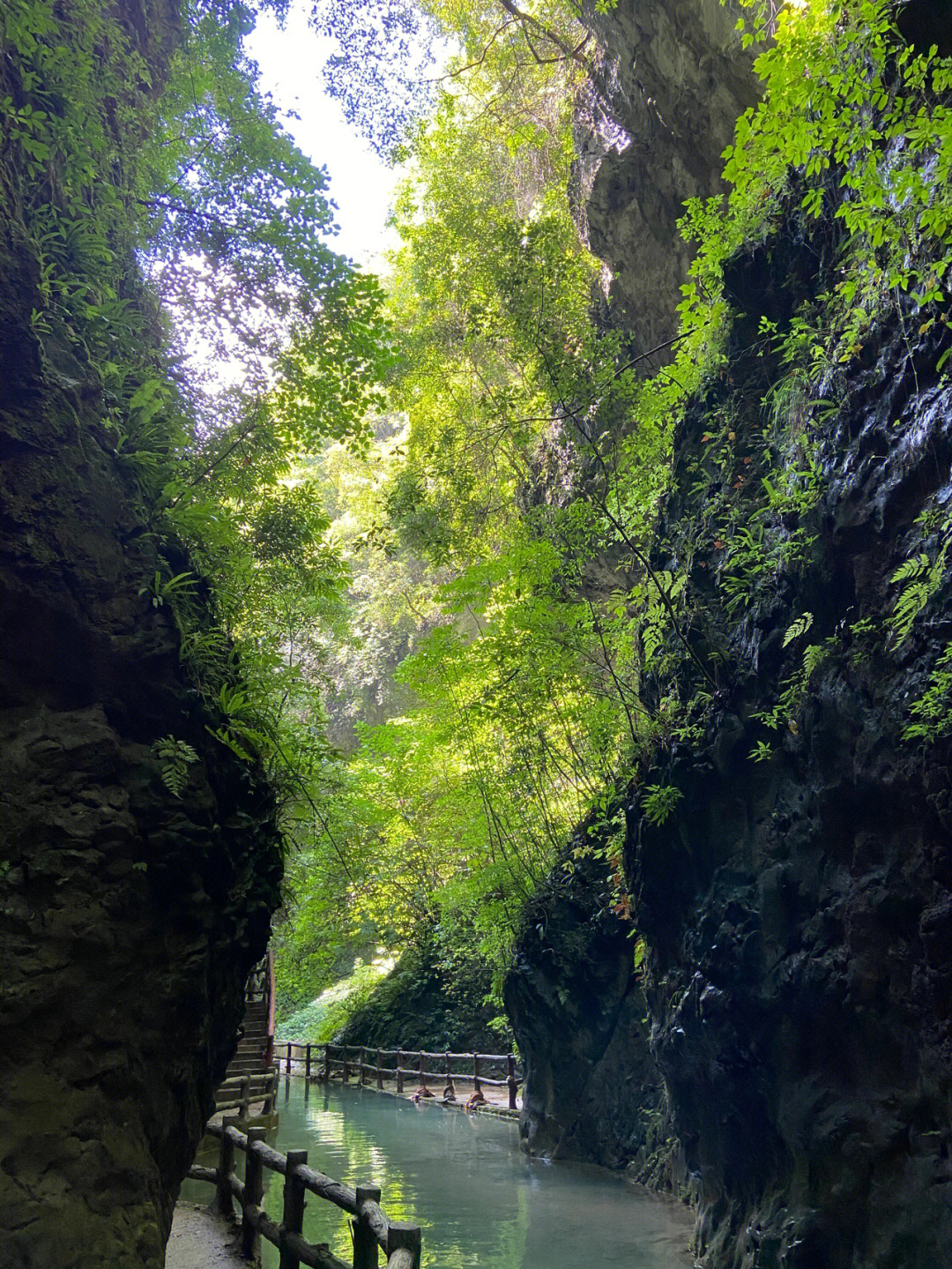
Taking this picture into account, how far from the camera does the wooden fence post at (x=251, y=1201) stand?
279 inches

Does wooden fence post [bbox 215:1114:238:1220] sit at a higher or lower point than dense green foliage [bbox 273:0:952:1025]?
lower

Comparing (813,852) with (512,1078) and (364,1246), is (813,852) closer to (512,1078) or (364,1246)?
(364,1246)

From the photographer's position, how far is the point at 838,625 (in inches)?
271

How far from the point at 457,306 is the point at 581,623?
7.87 meters

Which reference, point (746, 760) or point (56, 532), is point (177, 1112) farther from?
point (746, 760)

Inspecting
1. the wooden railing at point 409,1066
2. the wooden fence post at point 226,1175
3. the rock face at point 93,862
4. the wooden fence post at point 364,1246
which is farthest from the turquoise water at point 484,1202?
the rock face at point 93,862

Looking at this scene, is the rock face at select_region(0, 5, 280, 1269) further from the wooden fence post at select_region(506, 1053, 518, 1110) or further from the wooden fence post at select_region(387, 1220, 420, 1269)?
the wooden fence post at select_region(506, 1053, 518, 1110)

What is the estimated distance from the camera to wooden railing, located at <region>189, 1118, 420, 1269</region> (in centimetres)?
499

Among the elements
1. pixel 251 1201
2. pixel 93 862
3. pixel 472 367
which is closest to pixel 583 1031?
pixel 251 1201

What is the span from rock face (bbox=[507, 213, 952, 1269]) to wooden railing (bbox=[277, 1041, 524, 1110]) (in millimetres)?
9540

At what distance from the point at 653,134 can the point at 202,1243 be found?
1488 cm

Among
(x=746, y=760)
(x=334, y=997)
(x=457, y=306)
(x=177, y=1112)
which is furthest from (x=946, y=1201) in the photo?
(x=334, y=997)

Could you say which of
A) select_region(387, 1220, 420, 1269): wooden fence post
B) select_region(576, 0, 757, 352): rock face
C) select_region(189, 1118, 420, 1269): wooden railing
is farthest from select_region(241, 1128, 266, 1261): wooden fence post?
select_region(576, 0, 757, 352): rock face

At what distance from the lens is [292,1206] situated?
644cm
